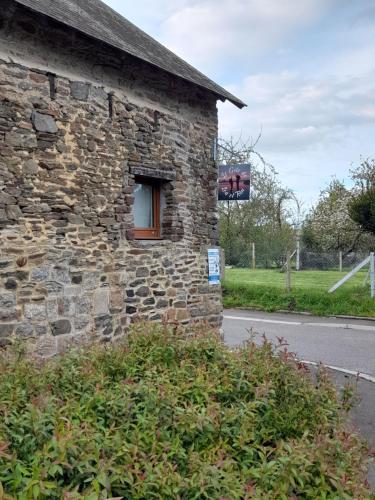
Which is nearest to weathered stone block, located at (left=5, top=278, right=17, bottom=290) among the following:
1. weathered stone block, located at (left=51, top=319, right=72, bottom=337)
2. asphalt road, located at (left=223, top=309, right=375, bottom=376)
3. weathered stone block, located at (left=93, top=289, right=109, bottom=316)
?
weathered stone block, located at (left=51, top=319, right=72, bottom=337)

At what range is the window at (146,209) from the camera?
8008mm

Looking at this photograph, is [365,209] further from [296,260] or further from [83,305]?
[296,260]

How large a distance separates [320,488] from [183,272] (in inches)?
235

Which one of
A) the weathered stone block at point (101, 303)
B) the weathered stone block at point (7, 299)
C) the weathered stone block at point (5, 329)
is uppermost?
the weathered stone block at point (7, 299)

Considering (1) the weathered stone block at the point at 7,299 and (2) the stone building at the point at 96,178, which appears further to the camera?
(2) the stone building at the point at 96,178

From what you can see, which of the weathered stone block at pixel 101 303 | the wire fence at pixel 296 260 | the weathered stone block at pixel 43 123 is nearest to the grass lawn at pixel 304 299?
the weathered stone block at pixel 101 303

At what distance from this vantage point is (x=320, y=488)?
2625 millimetres

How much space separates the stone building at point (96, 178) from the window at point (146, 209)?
19 millimetres

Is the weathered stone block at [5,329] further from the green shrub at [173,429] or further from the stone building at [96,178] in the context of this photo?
the green shrub at [173,429]

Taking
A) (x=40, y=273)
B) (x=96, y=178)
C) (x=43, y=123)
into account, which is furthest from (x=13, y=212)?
(x=96, y=178)

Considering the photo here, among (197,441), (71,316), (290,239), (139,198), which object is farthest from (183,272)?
(290,239)

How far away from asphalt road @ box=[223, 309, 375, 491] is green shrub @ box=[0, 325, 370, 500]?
2.38 m

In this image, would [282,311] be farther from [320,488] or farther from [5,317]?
[320,488]

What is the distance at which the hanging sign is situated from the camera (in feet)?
29.7
